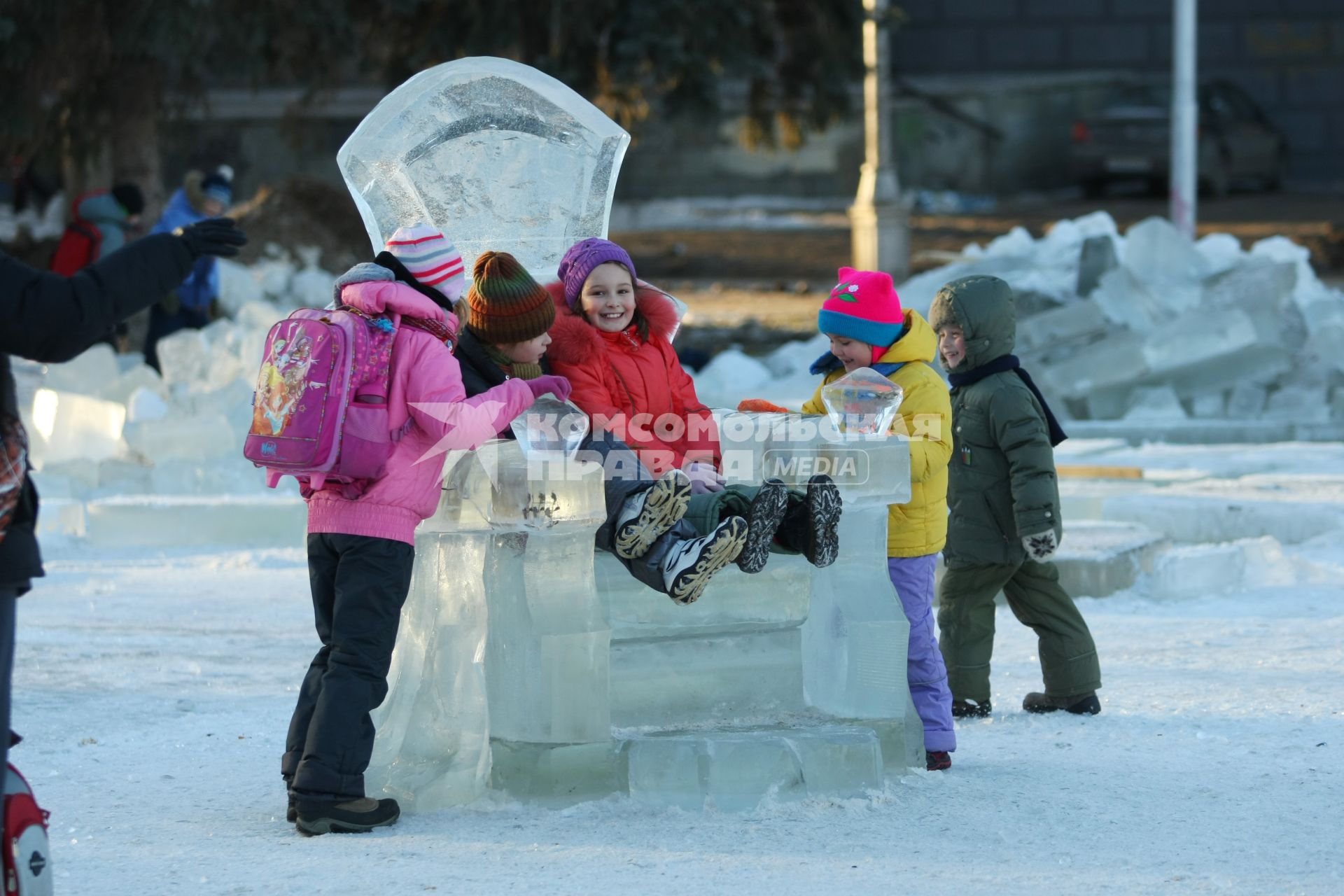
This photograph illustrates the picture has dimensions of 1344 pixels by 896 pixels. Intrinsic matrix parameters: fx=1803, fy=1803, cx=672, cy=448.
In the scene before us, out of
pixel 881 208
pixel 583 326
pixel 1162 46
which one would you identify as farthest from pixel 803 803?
pixel 1162 46

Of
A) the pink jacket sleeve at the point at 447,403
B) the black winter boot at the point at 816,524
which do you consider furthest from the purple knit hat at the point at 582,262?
the black winter boot at the point at 816,524

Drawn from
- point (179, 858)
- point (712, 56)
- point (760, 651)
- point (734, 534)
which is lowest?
point (179, 858)

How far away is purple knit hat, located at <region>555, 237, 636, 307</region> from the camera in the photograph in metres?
4.80

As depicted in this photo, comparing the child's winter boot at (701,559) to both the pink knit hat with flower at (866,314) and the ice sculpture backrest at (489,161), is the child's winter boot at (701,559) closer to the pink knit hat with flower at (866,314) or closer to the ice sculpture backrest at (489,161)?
the pink knit hat with flower at (866,314)

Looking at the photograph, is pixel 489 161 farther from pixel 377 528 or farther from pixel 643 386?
pixel 377 528

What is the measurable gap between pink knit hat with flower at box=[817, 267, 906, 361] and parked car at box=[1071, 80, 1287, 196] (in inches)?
826

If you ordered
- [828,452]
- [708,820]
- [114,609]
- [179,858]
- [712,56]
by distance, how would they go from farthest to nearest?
[712,56], [114,609], [828,452], [708,820], [179,858]

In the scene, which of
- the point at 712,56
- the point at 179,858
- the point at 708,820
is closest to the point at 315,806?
the point at 179,858

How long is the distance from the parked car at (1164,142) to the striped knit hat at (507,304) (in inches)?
853

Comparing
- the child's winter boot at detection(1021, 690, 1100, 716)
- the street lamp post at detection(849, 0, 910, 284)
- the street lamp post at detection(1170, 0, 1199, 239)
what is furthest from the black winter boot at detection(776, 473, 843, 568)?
the street lamp post at detection(849, 0, 910, 284)

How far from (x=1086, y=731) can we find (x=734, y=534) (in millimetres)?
1624

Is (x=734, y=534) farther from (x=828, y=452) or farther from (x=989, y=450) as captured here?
(x=989, y=450)

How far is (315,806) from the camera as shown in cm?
423

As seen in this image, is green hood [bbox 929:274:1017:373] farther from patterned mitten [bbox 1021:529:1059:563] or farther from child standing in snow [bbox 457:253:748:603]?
child standing in snow [bbox 457:253:748:603]
